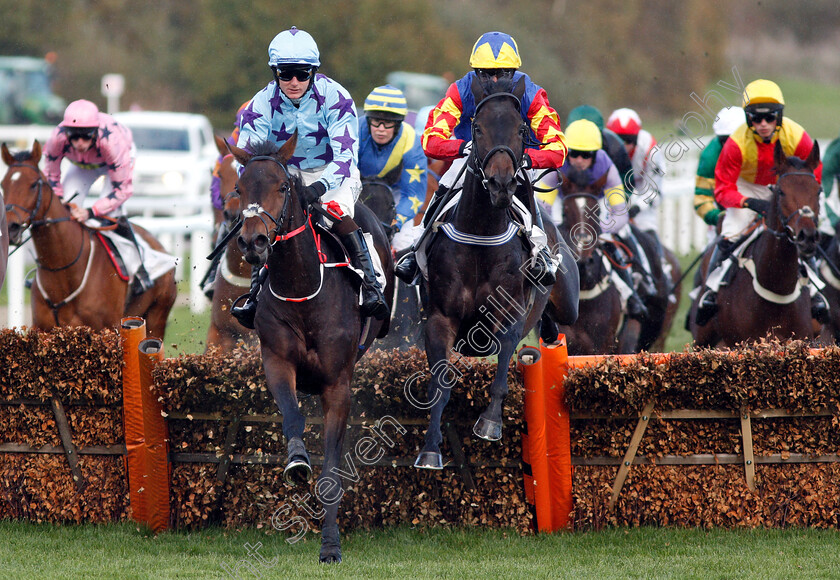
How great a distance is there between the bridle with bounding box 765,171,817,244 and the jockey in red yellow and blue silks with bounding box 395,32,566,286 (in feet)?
5.92

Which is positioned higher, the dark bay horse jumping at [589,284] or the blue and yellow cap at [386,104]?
the blue and yellow cap at [386,104]

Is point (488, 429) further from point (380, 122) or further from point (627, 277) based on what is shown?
point (627, 277)

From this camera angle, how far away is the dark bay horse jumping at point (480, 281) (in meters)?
5.45

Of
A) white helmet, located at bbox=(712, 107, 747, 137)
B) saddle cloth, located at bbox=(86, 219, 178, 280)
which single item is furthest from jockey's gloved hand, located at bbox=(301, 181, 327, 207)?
white helmet, located at bbox=(712, 107, 747, 137)

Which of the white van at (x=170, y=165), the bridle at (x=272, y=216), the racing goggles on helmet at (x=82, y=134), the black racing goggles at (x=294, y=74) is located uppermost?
the white van at (x=170, y=165)

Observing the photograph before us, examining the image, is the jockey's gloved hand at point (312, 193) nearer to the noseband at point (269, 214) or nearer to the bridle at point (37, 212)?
the noseband at point (269, 214)

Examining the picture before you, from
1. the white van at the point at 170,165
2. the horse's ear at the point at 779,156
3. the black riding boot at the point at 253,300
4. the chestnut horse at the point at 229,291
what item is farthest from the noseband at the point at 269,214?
the white van at the point at 170,165

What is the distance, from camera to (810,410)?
5.67 metres

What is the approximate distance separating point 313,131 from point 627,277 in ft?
12.2

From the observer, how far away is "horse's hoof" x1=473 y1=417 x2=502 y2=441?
5.44 metres

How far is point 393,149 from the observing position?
322 inches

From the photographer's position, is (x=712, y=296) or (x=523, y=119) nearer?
(x=523, y=119)

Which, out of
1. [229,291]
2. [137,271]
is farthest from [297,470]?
[137,271]

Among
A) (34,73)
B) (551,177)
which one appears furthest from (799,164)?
(34,73)
